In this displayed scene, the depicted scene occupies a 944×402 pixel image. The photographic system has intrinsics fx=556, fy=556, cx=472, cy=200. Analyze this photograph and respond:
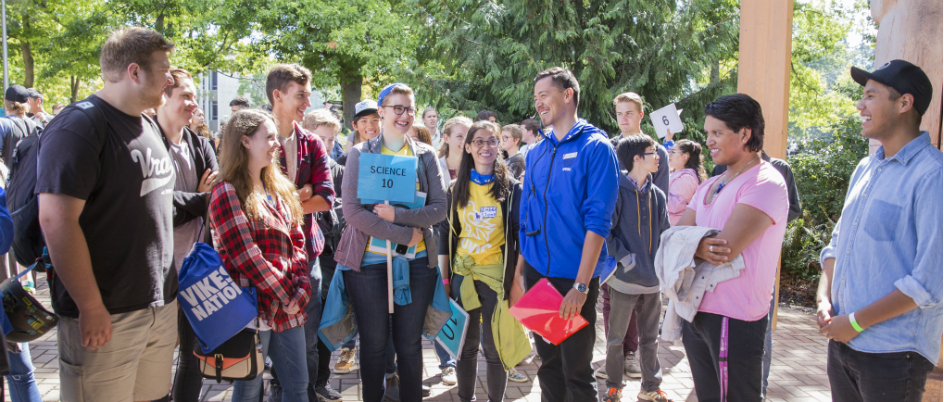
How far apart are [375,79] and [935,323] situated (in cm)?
2099

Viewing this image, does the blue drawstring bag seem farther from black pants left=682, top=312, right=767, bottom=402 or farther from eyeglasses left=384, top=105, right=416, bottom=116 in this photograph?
black pants left=682, top=312, right=767, bottom=402

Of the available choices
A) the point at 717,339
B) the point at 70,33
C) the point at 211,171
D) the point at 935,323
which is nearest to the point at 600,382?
→ the point at 717,339

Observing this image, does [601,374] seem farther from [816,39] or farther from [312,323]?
[816,39]

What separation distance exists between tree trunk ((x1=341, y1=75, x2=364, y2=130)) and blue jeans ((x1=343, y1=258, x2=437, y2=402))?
18259 millimetres

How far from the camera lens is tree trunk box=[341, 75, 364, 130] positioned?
21.2m

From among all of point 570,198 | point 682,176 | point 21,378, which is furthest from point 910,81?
point 21,378

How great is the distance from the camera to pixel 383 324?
334cm

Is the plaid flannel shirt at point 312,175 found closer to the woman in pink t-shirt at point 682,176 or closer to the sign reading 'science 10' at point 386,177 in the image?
the sign reading 'science 10' at point 386,177

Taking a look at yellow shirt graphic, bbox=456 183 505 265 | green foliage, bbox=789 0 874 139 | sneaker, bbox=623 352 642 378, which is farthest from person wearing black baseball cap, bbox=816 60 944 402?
green foliage, bbox=789 0 874 139

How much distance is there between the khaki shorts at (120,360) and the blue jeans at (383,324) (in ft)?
3.45

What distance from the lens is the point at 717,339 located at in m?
2.51

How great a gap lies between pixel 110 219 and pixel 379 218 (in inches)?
53.9

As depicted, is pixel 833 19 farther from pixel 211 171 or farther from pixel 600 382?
pixel 211 171

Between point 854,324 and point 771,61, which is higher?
point 771,61
